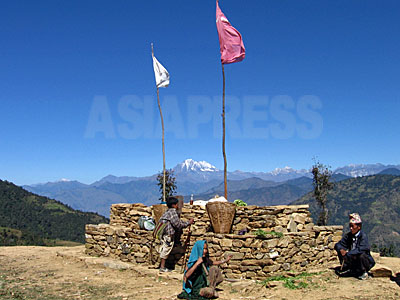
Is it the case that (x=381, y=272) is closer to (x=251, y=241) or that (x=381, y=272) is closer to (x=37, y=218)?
(x=251, y=241)

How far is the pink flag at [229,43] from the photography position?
40.6 feet

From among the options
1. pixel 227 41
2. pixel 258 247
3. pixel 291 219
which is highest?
pixel 227 41

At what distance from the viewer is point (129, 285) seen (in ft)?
28.8

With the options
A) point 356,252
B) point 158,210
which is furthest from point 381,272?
point 158,210

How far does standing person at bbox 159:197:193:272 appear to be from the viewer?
380 inches

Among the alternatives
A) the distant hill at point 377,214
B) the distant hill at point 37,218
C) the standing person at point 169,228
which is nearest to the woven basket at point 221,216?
the standing person at point 169,228

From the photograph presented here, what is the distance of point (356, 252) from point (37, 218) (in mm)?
107685

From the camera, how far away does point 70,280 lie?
929 centimetres

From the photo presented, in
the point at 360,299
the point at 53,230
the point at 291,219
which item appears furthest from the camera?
the point at 53,230

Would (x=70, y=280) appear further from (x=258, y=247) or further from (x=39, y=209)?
(x=39, y=209)

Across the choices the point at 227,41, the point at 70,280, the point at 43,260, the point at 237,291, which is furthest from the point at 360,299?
the point at 43,260

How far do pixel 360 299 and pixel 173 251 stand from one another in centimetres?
516

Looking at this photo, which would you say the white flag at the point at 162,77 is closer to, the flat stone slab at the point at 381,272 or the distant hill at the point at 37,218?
the flat stone slab at the point at 381,272

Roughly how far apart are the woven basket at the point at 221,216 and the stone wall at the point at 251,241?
0.84ft
